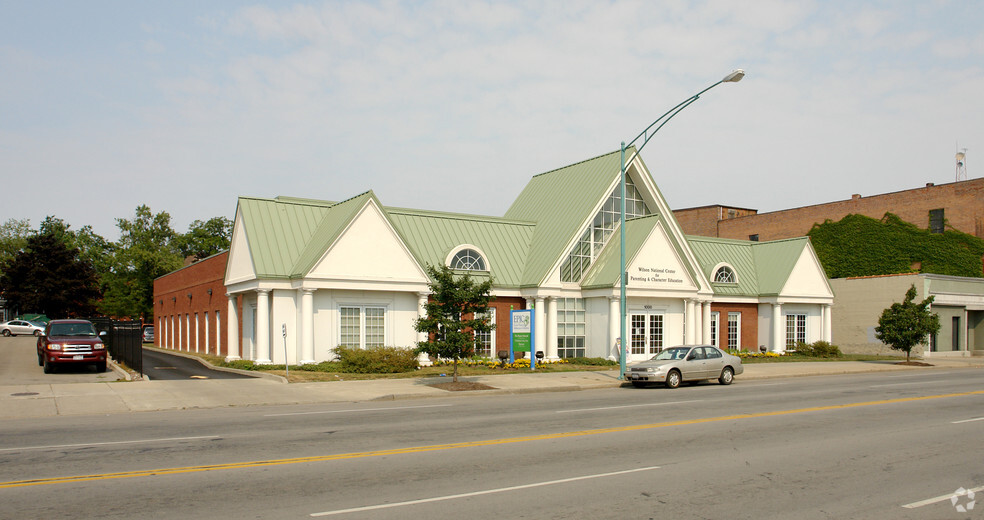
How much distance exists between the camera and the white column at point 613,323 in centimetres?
3266

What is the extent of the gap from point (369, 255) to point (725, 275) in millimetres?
21593

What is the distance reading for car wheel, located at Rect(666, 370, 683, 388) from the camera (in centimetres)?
2423

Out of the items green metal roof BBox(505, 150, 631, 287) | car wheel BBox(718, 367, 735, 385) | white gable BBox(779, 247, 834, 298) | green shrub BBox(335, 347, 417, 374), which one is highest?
green metal roof BBox(505, 150, 631, 287)

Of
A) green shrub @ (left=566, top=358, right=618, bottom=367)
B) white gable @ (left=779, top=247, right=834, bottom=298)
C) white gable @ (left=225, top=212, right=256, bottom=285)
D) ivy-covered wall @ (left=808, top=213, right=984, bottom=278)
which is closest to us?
white gable @ (left=225, top=212, right=256, bottom=285)

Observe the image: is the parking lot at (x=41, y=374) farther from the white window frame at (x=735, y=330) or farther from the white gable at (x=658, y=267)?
the white window frame at (x=735, y=330)

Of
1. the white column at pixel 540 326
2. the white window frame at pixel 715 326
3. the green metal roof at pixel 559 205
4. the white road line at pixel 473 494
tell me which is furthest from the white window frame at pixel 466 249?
the white road line at pixel 473 494

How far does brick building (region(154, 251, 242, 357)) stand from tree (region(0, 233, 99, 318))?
3541 centimetres

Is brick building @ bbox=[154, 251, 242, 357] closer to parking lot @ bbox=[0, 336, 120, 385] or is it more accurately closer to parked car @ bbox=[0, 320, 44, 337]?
parking lot @ bbox=[0, 336, 120, 385]

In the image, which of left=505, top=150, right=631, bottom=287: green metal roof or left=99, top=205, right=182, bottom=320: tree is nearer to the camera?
left=505, top=150, right=631, bottom=287: green metal roof

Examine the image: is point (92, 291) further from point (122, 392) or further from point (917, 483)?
point (917, 483)

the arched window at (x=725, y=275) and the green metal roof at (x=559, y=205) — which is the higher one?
the green metal roof at (x=559, y=205)

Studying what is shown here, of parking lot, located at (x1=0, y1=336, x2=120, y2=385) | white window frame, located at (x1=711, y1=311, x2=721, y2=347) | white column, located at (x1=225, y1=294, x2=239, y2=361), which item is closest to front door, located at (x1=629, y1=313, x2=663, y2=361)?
white window frame, located at (x1=711, y1=311, x2=721, y2=347)

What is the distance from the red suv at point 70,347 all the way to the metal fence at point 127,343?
0.97m

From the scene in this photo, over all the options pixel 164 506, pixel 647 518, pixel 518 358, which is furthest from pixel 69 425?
pixel 518 358
